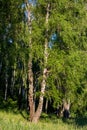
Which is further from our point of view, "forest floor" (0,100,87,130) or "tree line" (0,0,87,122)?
"tree line" (0,0,87,122)

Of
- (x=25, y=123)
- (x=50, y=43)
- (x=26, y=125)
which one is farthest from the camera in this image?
(x=50, y=43)

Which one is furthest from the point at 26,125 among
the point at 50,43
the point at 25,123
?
the point at 50,43

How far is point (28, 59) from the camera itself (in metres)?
24.9

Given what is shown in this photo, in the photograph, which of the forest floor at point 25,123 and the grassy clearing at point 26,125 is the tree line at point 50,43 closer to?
the forest floor at point 25,123

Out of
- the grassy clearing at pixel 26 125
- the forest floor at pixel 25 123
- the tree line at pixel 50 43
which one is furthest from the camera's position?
the tree line at pixel 50 43

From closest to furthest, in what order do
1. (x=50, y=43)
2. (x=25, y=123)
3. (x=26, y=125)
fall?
1. (x=26, y=125)
2. (x=25, y=123)
3. (x=50, y=43)

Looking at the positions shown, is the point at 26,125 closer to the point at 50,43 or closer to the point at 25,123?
the point at 25,123

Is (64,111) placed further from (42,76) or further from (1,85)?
(42,76)

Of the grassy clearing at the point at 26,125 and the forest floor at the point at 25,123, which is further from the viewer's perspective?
the forest floor at the point at 25,123

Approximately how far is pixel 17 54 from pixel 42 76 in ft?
6.48

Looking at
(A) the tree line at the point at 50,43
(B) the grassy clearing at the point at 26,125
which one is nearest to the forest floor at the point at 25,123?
(B) the grassy clearing at the point at 26,125

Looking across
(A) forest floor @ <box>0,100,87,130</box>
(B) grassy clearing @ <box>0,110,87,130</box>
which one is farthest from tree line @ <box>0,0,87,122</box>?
(B) grassy clearing @ <box>0,110,87,130</box>

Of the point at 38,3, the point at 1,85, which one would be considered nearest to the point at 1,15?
the point at 38,3

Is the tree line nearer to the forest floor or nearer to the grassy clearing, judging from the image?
the forest floor
